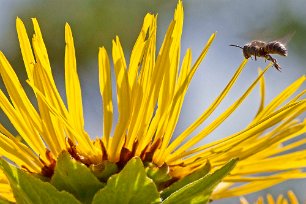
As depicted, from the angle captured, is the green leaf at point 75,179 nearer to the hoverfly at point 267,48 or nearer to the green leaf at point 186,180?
the green leaf at point 186,180

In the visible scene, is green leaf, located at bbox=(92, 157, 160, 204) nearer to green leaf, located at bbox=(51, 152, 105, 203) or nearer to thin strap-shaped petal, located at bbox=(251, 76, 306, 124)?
green leaf, located at bbox=(51, 152, 105, 203)

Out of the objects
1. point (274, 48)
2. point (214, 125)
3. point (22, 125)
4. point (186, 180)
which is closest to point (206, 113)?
point (214, 125)

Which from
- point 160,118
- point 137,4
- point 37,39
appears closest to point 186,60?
point 160,118

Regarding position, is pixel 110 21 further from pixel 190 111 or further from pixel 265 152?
pixel 265 152

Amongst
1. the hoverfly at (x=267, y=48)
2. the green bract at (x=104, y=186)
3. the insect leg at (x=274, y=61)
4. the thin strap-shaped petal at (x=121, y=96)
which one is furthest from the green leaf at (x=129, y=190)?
the hoverfly at (x=267, y=48)

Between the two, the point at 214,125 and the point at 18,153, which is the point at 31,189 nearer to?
the point at 18,153
